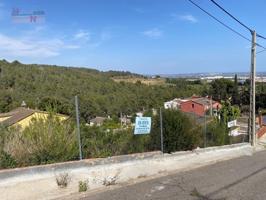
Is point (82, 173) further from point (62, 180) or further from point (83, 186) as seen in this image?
point (62, 180)

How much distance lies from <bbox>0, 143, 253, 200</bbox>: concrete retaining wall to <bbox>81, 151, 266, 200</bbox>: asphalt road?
0.57 meters

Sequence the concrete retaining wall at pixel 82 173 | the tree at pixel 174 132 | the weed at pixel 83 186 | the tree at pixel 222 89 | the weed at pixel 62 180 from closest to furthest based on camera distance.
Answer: the concrete retaining wall at pixel 82 173, the weed at pixel 62 180, the weed at pixel 83 186, the tree at pixel 174 132, the tree at pixel 222 89

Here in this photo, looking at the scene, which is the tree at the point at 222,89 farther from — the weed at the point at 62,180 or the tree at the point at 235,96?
the weed at the point at 62,180

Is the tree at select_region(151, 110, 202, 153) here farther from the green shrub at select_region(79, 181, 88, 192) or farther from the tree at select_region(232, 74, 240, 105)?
the tree at select_region(232, 74, 240, 105)

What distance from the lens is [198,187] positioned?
9.86 meters

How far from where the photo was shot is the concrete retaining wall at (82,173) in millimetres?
8133

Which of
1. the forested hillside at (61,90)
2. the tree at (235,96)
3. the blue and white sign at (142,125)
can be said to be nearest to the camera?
the blue and white sign at (142,125)

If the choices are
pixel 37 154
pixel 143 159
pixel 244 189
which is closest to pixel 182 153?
pixel 143 159

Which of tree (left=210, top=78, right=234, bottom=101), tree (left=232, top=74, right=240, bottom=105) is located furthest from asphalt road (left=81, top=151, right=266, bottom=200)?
tree (left=210, top=78, right=234, bottom=101)

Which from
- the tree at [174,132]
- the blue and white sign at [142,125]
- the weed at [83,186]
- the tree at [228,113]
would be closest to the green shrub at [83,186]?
the weed at [83,186]

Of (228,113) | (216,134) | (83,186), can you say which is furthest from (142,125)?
(228,113)

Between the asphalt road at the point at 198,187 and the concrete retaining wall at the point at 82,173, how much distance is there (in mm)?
573

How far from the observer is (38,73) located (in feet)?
391

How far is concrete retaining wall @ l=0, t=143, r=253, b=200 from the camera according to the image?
813cm
